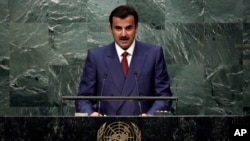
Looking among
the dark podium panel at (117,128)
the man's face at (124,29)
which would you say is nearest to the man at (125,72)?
the man's face at (124,29)

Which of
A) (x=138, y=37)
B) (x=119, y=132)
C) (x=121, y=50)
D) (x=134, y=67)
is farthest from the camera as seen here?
(x=138, y=37)

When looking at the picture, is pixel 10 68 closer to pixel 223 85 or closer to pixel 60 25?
pixel 60 25

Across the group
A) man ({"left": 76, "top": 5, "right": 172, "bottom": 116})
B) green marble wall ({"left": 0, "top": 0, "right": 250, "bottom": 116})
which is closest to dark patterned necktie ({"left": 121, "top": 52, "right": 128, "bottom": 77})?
man ({"left": 76, "top": 5, "right": 172, "bottom": 116})

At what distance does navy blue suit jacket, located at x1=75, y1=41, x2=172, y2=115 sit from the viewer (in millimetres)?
5055

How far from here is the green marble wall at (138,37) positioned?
7574 mm

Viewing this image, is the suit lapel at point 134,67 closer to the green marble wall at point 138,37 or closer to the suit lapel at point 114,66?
the suit lapel at point 114,66

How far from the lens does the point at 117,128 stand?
3830mm

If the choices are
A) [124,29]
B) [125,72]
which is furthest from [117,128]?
[124,29]

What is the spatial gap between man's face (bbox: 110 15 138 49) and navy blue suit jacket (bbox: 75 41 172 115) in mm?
122

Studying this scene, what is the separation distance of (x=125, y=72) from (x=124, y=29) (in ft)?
1.26

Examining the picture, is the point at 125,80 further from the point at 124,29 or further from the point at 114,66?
the point at 124,29

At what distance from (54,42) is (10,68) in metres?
0.65

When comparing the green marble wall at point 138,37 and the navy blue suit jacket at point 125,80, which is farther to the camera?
the green marble wall at point 138,37

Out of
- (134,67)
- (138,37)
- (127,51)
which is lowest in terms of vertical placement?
(134,67)
